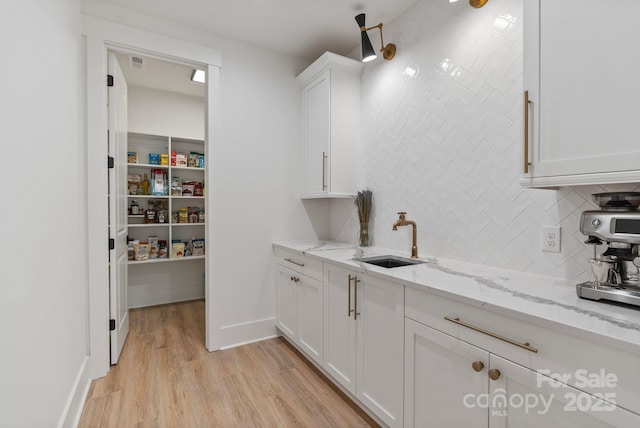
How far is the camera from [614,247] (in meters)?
1.07

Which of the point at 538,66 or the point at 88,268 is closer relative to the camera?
the point at 538,66

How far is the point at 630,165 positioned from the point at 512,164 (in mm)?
615

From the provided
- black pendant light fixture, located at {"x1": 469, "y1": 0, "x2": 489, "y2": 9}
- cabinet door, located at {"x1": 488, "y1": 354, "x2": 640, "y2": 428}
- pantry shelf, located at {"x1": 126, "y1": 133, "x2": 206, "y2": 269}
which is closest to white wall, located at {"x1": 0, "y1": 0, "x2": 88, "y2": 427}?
cabinet door, located at {"x1": 488, "y1": 354, "x2": 640, "y2": 428}

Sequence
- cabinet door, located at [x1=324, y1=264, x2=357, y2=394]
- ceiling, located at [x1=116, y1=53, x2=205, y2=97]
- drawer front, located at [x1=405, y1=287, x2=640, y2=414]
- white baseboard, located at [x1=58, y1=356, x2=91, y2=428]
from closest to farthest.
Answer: drawer front, located at [x1=405, y1=287, x2=640, y2=414] < white baseboard, located at [x1=58, y1=356, x2=91, y2=428] < cabinet door, located at [x1=324, y1=264, x2=357, y2=394] < ceiling, located at [x1=116, y1=53, x2=205, y2=97]

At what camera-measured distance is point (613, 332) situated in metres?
0.82

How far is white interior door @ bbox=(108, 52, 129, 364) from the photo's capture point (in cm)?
228

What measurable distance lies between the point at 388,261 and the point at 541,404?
3.98 ft

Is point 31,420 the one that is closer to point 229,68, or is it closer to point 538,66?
point 538,66

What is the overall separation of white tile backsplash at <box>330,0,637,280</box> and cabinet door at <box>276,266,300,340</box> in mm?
798

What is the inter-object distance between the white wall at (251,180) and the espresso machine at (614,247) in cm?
224

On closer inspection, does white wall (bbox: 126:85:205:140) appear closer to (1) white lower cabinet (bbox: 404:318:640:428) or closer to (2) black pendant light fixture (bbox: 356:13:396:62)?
(2) black pendant light fixture (bbox: 356:13:396:62)

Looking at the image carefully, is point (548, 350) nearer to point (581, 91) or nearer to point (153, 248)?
point (581, 91)

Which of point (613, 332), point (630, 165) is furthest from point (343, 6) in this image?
point (613, 332)

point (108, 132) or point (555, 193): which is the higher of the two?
point (108, 132)
